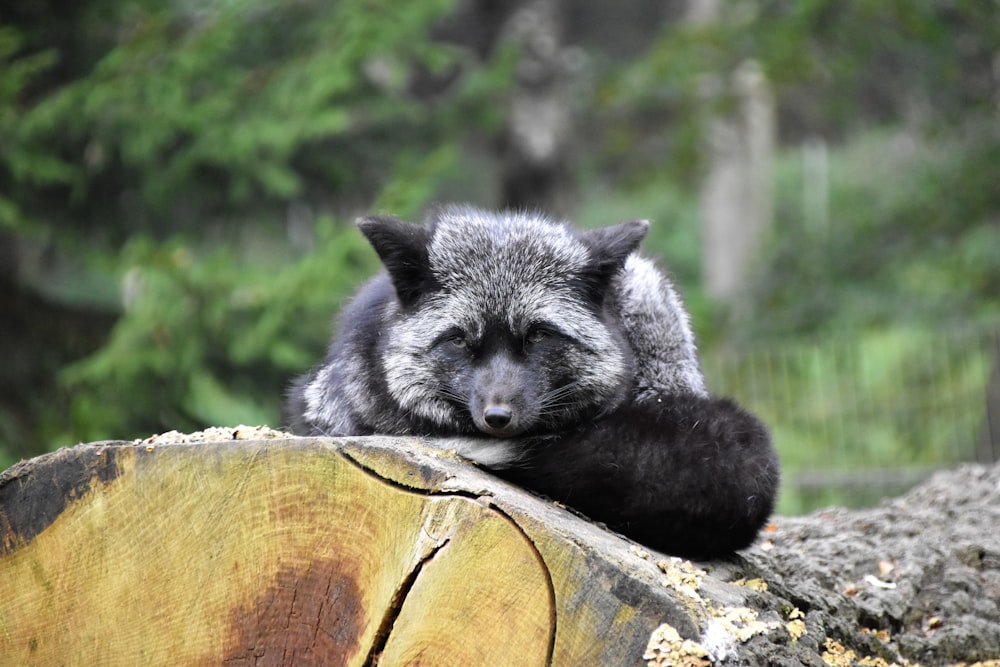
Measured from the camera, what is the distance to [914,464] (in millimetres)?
10172

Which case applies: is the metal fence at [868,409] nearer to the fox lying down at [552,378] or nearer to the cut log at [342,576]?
the fox lying down at [552,378]

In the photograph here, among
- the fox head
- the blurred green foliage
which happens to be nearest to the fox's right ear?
the fox head

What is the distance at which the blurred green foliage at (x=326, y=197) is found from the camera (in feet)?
29.3

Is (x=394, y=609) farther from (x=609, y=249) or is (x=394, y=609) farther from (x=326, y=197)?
(x=326, y=197)

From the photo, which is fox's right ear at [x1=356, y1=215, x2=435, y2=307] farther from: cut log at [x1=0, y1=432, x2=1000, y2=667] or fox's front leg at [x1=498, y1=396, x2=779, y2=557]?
cut log at [x1=0, y1=432, x2=1000, y2=667]

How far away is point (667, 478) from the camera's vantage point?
3537mm

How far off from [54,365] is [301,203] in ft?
11.2

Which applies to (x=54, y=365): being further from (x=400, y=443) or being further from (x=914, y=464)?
(x=914, y=464)

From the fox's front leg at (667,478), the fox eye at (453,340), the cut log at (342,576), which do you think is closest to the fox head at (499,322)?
the fox eye at (453,340)

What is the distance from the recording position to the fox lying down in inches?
141

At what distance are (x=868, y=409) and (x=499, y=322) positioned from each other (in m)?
7.38

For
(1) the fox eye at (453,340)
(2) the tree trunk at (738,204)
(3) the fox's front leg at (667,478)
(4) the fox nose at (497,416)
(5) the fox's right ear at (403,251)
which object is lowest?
(3) the fox's front leg at (667,478)

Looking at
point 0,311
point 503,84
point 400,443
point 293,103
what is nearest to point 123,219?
point 0,311

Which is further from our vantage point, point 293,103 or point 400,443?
point 293,103
